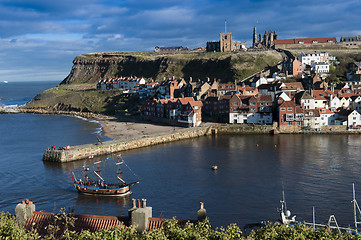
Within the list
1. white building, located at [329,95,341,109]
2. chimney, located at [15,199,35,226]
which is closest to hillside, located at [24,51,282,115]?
white building, located at [329,95,341,109]

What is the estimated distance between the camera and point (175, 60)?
172m

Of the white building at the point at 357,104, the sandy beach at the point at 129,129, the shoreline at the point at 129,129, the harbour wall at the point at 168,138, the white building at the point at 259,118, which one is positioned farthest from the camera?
the white building at the point at 357,104

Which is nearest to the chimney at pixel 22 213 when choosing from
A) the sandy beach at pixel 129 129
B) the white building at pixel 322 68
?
the sandy beach at pixel 129 129

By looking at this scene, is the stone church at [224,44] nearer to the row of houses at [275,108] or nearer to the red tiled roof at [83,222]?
the row of houses at [275,108]

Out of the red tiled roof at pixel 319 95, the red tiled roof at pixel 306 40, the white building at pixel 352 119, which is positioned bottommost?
the white building at pixel 352 119

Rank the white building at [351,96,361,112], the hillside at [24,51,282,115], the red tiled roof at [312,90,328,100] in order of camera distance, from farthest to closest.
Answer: the hillside at [24,51,282,115] < the red tiled roof at [312,90,328,100] < the white building at [351,96,361,112]

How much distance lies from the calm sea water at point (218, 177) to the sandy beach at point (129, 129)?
656 centimetres

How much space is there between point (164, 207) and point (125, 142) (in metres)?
32.5

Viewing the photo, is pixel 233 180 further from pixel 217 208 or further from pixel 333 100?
pixel 333 100

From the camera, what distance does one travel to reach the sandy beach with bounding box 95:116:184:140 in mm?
80312

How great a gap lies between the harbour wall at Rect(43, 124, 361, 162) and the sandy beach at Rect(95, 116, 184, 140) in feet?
11.0

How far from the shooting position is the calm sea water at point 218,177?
3819 cm

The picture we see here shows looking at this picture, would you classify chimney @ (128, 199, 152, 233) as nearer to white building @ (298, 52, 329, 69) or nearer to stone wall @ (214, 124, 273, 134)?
stone wall @ (214, 124, 273, 134)

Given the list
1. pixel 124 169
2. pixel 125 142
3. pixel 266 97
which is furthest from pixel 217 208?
pixel 266 97
